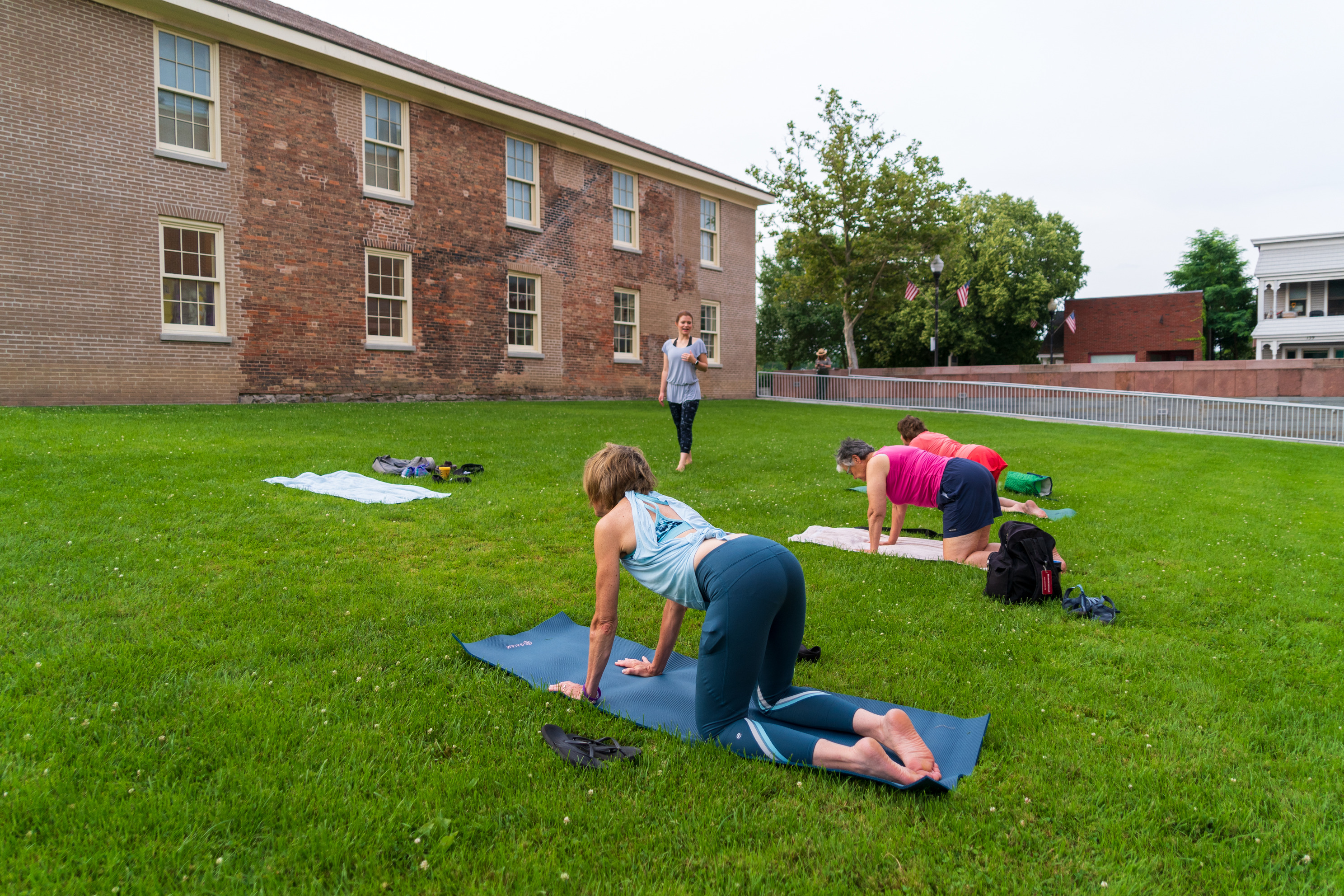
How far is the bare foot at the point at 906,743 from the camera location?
9.59 feet

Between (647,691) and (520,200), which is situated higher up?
(520,200)

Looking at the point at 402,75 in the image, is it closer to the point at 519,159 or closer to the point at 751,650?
the point at 519,159

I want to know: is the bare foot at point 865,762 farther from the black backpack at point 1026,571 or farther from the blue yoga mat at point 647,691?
the black backpack at point 1026,571

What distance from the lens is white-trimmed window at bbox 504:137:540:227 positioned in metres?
22.3

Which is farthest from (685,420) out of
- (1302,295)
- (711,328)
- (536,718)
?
(1302,295)

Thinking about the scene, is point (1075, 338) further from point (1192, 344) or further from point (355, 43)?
point (355, 43)

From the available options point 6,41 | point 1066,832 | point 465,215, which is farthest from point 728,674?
point 465,215

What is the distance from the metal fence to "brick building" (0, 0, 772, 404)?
8866 millimetres

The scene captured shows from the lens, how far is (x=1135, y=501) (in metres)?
9.30

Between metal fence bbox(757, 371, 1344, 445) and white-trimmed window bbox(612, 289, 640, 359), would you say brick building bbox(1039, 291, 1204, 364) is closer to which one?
metal fence bbox(757, 371, 1344, 445)

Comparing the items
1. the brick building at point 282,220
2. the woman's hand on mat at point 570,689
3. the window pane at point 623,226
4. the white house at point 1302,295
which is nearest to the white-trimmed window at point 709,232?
the window pane at point 623,226

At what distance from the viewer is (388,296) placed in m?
19.6

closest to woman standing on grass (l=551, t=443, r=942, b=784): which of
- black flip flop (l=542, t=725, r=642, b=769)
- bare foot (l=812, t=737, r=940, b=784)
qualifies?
bare foot (l=812, t=737, r=940, b=784)

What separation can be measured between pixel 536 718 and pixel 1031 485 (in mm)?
8077
